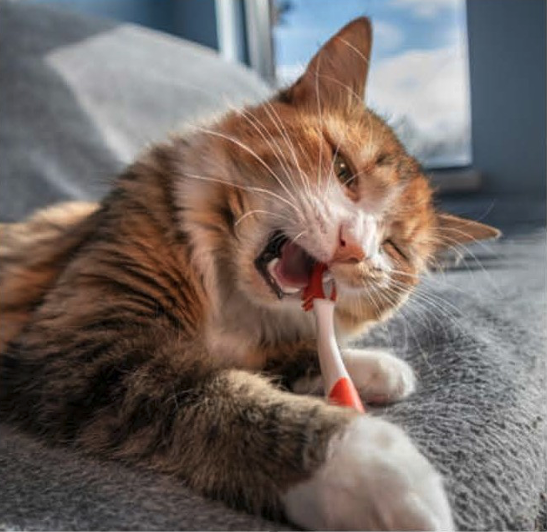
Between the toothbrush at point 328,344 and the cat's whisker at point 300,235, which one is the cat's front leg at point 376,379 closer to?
the toothbrush at point 328,344

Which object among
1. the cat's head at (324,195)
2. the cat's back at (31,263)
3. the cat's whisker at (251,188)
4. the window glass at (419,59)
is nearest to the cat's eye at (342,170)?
the cat's head at (324,195)

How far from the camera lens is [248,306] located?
1.02 m

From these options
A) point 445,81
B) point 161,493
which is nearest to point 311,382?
point 161,493

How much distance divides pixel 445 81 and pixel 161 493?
2.85m

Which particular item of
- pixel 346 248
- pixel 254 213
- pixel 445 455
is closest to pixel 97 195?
pixel 254 213

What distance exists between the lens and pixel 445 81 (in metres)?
3.13

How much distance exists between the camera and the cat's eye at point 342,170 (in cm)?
101

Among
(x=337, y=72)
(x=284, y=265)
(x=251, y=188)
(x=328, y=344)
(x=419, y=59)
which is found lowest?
(x=328, y=344)

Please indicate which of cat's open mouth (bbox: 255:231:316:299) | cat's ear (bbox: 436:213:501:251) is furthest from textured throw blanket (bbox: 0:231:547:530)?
cat's open mouth (bbox: 255:231:316:299)

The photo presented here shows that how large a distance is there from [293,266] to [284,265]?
13 millimetres

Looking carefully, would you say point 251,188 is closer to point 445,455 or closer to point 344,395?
point 344,395

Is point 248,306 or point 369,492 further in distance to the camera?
point 248,306

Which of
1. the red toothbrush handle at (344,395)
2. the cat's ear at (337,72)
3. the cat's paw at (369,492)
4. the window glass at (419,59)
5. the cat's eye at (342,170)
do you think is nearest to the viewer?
the cat's paw at (369,492)

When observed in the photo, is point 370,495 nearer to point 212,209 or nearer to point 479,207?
point 212,209
